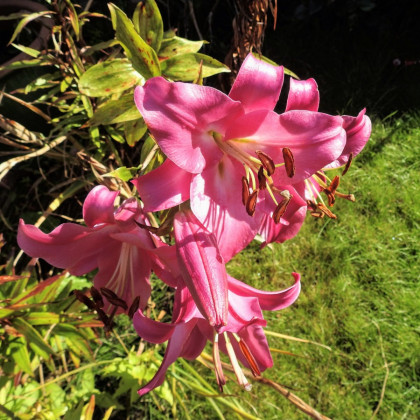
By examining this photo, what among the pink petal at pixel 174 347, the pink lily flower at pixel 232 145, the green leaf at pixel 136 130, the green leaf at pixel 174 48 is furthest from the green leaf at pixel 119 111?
the pink petal at pixel 174 347

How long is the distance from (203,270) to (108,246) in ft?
0.75

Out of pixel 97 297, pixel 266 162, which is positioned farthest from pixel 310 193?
pixel 97 297

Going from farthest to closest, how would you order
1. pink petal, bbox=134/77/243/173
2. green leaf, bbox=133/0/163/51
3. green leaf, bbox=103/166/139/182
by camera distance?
green leaf, bbox=133/0/163/51 → green leaf, bbox=103/166/139/182 → pink petal, bbox=134/77/243/173

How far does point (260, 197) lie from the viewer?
2.04 ft

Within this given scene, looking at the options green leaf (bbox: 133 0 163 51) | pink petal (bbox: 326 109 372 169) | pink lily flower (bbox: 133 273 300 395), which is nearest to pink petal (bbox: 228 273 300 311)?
pink lily flower (bbox: 133 273 300 395)

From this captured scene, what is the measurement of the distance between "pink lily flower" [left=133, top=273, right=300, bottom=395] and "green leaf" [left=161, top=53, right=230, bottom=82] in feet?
1.34

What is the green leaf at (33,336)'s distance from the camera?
0.99 meters

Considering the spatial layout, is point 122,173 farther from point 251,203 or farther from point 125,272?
point 251,203

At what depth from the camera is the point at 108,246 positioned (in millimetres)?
715

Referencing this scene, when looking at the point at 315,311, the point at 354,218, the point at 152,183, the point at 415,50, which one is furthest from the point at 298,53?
the point at 152,183

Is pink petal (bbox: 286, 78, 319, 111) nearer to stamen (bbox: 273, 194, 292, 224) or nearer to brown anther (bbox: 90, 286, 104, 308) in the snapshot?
stamen (bbox: 273, 194, 292, 224)

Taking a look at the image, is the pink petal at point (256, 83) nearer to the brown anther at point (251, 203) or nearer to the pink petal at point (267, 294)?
the brown anther at point (251, 203)

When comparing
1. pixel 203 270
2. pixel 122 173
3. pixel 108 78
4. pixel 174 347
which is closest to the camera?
pixel 203 270

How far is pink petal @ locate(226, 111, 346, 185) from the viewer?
1.89 feet
